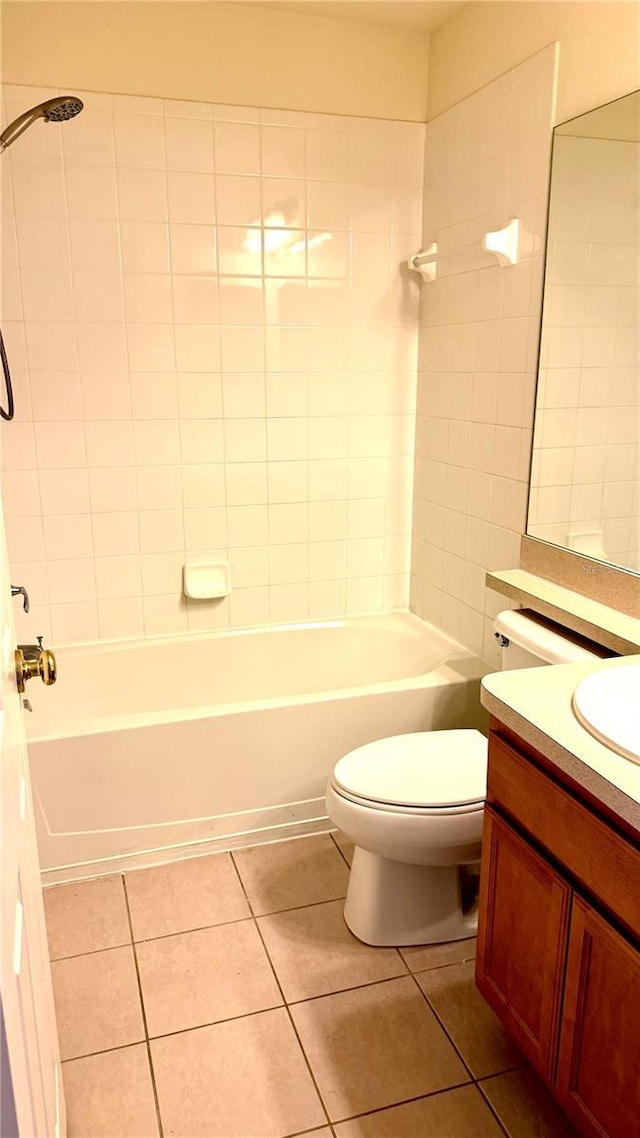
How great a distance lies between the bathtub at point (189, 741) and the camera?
218 cm

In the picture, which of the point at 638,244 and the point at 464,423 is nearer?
the point at 638,244

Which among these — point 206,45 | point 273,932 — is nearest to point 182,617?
point 273,932

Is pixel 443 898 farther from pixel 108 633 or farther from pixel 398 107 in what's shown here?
pixel 398 107

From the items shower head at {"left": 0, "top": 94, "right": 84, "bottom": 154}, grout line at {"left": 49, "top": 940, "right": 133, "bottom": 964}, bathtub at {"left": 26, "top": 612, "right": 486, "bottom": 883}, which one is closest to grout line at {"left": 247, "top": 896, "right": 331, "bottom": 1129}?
grout line at {"left": 49, "top": 940, "right": 133, "bottom": 964}

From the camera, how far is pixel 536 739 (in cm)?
125

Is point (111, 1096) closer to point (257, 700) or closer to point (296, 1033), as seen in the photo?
point (296, 1033)

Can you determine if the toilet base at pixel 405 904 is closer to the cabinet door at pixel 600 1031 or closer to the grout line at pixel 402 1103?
the grout line at pixel 402 1103

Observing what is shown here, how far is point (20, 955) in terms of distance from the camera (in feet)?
2.69

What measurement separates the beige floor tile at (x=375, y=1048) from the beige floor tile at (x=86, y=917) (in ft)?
1.78

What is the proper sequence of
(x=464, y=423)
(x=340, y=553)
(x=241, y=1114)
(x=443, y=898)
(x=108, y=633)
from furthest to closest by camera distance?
(x=340, y=553) → (x=108, y=633) → (x=464, y=423) → (x=443, y=898) → (x=241, y=1114)

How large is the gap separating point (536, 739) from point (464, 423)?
152 centimetres

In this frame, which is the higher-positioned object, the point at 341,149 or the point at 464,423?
the point at 341,149

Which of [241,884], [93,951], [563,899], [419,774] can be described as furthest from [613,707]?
[93,951]

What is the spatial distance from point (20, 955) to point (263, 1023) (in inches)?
42.2
